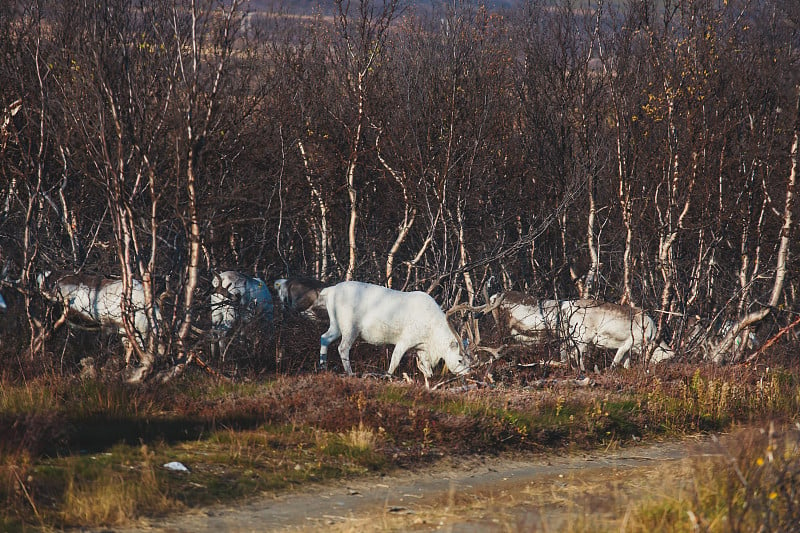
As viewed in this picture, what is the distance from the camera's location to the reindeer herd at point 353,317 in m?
12.4

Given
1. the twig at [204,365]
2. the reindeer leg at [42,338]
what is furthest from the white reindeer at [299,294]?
the reindeer leg at [42,338]

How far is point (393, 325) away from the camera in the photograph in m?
13.1

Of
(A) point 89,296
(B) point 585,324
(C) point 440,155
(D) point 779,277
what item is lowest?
(B) point 585,324

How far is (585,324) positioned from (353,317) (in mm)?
4489

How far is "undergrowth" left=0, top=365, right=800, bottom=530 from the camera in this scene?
7.50 meters

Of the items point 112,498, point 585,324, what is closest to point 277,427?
point 112,498

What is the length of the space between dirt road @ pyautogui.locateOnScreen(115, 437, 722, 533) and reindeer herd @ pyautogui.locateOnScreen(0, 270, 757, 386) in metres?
2.78

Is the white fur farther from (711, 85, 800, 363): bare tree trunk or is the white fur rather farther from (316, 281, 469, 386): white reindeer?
(711, 85, 800, 363): bare tree trunk

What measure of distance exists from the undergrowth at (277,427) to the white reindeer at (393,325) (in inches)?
41.0

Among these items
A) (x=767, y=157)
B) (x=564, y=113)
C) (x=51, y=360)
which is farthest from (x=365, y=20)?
(x=51, y=360)

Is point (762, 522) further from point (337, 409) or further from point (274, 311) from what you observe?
point (274, 311)

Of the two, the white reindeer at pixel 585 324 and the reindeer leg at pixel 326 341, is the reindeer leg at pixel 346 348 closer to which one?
the reindeer leg at pixel 326 341

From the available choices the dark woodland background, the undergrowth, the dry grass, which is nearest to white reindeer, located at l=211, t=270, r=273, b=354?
the dark woodland background

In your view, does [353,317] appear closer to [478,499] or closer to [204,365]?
[204,365]
